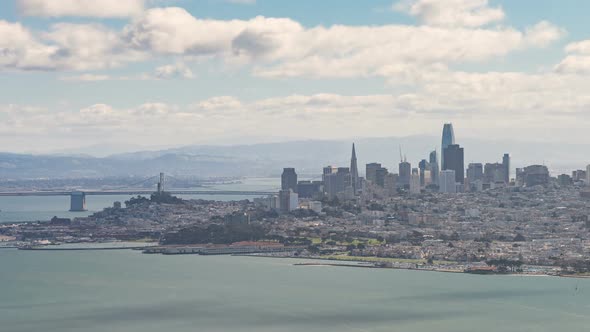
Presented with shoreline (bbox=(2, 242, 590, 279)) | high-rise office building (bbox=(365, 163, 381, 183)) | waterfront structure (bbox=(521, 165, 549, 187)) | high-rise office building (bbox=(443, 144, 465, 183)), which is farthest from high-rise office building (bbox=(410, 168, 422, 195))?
shoreline (bbox=(2, 242, 590, 279))

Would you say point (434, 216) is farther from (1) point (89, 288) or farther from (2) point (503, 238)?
(1) point (89, 288)

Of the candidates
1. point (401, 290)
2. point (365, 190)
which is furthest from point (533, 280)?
point (365, 190)

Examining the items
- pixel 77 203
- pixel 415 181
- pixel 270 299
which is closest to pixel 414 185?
pixel 415 181

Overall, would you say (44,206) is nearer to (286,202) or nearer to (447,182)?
(286,202)

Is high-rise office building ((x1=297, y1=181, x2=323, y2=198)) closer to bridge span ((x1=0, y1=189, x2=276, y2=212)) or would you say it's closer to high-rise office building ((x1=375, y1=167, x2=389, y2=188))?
high-rise office building ((x1=375, y1=167, x2=389, y2=188))

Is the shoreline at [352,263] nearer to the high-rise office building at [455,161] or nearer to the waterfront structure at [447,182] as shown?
the waterfront structure at [447,182]

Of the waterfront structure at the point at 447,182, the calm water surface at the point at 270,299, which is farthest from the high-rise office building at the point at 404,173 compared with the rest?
the calm water surface at the point at 270,299

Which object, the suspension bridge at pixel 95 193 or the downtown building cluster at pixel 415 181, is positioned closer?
the downtown building cluster at pixel 415 181
